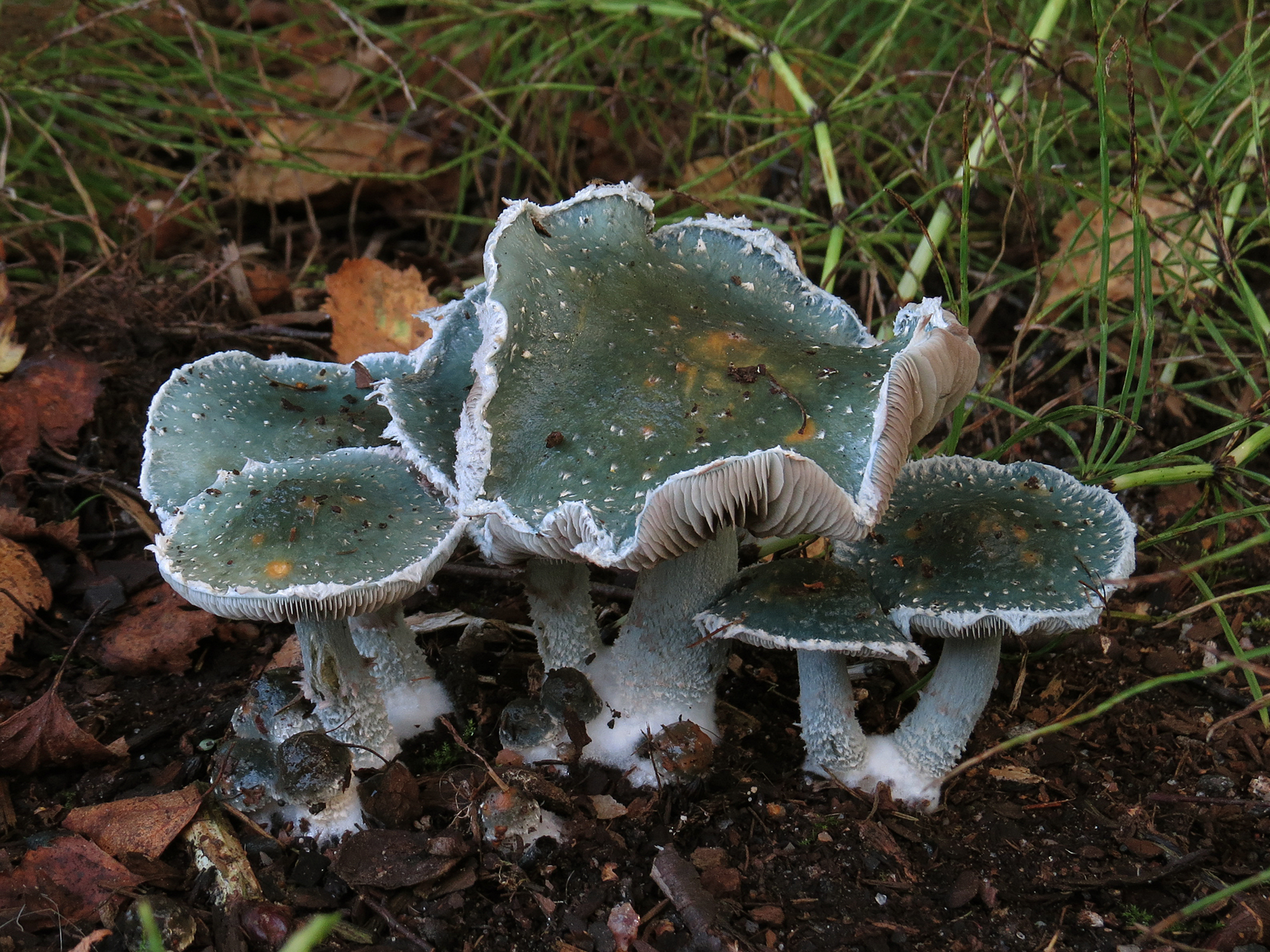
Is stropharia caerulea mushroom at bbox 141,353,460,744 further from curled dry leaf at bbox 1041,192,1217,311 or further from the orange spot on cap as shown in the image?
curled dry leaf at bbox 1041,192,1217,311

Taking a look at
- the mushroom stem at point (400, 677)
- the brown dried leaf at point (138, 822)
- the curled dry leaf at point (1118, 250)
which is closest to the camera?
the brown dried leaf at point (138, 822)

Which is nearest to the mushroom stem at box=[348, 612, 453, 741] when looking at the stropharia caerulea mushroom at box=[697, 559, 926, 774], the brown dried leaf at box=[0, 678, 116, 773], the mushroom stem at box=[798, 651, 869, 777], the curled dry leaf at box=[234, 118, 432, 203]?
the brown dried leaf at box=[0, 678, 116, 773]

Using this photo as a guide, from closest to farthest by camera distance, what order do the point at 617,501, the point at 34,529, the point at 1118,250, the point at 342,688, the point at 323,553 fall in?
the point at 617,501
the point at 323,553
the point at 342,688
the point at 34,529
the point at 1118,250

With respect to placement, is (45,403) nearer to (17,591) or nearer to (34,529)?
(34,529)

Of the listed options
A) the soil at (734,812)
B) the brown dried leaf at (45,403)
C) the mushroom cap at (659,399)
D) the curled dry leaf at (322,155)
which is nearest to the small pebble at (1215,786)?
the soil at (734,812)

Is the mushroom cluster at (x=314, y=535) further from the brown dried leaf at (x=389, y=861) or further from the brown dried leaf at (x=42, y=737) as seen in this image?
the brown dried leaf at (x=42, y=737)

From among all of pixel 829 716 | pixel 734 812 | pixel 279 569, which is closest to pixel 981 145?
pixel 829 716

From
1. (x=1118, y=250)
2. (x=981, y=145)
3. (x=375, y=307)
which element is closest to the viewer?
(x=981, y=145)
